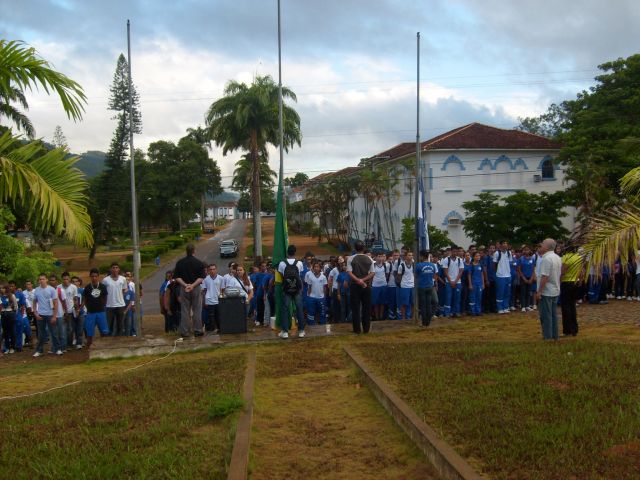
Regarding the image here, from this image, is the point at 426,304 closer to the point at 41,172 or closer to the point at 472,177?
the point at 41,172

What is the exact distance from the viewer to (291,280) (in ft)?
37.1

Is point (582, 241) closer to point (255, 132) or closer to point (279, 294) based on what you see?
point (279, 294)

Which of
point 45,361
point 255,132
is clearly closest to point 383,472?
point 45,361

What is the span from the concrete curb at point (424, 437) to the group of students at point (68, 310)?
7413mm

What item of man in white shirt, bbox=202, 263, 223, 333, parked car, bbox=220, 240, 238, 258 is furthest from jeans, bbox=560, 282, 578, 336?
parked car, bbox=220, 240, 238, 258

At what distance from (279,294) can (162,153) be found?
71.3 metres

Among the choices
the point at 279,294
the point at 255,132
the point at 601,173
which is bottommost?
the point at 279,294

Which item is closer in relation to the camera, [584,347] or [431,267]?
[584,347]

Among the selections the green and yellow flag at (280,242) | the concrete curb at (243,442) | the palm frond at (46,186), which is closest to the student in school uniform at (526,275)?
the green and yellow flag at (280,242)

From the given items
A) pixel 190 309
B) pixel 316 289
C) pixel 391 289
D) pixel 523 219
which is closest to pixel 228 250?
pixel 523 219

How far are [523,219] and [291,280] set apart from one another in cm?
1988

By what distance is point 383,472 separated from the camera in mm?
4922

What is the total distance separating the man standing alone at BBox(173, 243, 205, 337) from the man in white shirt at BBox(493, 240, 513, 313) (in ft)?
24.3

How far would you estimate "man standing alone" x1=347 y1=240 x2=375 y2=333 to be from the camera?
37.6ft
